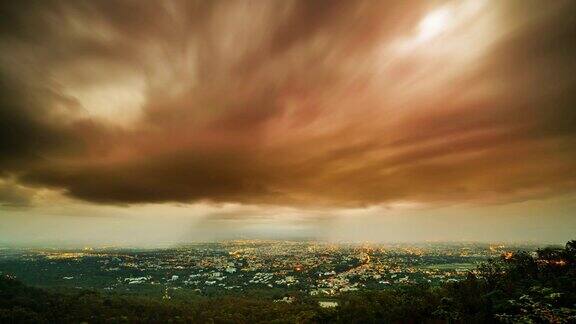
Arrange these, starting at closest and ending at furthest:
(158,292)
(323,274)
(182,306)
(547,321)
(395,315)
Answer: (547,321)
(395,315)
(182,306)
(158,292)
(323,274)

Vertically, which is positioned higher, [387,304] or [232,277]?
[387,304]

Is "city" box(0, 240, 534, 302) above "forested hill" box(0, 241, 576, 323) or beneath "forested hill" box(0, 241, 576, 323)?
beneath

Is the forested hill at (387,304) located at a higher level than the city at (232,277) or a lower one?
higher

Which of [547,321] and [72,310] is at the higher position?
[547,321]

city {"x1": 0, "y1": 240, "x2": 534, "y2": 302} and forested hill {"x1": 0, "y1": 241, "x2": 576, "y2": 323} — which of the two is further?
city {"x1": 0, "y1": 240, "x2": 534, "y2": 302}

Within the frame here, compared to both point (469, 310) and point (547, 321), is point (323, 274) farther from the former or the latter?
point (547, 321)

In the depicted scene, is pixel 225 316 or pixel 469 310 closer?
pixel 469 310

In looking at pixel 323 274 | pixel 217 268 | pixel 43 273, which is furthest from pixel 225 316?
pixel 43 273

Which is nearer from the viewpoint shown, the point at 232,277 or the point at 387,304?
the point at 387,304
